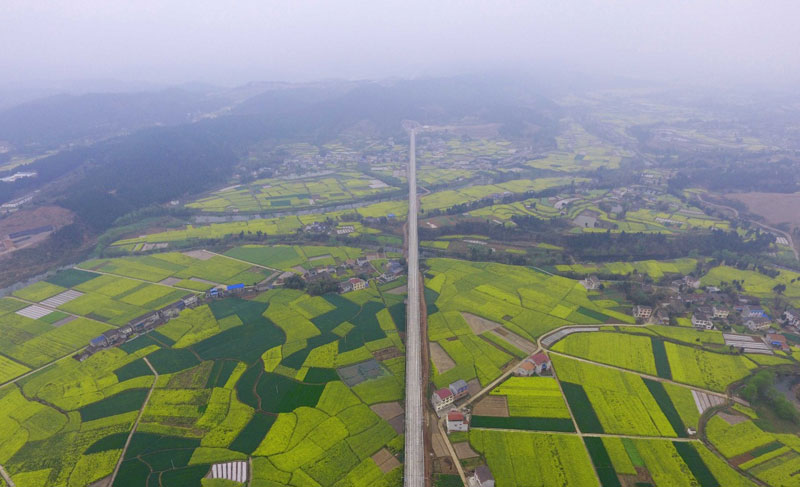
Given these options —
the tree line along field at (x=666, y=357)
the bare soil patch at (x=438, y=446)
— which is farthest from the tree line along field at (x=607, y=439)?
the bare soil patch at (x=438, y=446)

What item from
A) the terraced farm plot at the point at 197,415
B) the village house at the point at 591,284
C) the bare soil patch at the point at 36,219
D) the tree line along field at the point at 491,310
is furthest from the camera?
the bare soil patch at the point at 36,219

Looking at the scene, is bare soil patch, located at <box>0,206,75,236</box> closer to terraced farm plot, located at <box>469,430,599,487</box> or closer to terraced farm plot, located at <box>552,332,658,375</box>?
terraced farm plot, located at <box>469,430,599,487</box>

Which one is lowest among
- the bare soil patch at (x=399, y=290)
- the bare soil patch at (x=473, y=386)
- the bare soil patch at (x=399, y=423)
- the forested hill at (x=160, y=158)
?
the bare soil patch at (x=473, y=386)

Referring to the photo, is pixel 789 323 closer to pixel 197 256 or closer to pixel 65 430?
pixel 65 430

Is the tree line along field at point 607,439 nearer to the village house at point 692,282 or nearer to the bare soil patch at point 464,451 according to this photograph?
the bare soil patch at point 464,451

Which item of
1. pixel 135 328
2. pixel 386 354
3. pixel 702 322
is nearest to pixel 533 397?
pixel 386 354

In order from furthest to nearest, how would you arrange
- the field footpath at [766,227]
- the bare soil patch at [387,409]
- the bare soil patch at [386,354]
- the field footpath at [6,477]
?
the field footpath at [766,227]
the bare soil patch at [386,354]
the bare soil patch at [387,409]
the field footpath at [6,477]

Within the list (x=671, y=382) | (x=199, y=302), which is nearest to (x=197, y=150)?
(x=199, y=302)

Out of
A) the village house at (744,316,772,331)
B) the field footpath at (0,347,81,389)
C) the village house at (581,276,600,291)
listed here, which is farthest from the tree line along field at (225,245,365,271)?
the village house at (744,316,772,331)
